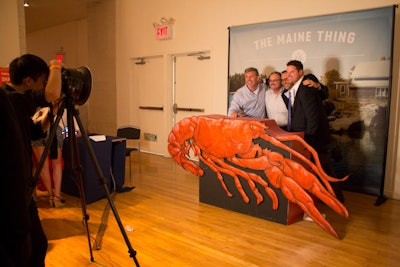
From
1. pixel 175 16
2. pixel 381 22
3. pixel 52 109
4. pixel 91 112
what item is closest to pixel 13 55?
pixel 175 16

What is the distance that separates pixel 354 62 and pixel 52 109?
11.4 feet

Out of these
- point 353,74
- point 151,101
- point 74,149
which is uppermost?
point 353,74

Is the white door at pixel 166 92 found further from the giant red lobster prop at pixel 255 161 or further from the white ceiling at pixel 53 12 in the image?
the white ceiling at pixel 53 12

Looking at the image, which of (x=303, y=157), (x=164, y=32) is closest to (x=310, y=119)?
(x=303, y=157)

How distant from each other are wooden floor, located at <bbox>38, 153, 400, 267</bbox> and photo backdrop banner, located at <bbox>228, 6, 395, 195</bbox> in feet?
1.43

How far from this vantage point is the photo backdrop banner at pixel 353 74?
3.72 meters

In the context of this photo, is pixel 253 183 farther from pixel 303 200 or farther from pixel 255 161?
pixel 303 200

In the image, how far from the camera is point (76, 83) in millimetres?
1650

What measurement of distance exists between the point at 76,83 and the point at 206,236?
175cm

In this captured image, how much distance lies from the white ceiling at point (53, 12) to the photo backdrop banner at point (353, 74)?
Answer: 5138 millimetres

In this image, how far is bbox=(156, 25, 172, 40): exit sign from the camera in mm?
5969

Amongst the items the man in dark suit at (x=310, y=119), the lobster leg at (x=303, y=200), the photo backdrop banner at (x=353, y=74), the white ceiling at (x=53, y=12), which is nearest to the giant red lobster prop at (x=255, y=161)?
the lobster leg at (x=303, y=200)

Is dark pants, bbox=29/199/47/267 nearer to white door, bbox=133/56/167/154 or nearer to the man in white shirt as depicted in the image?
the man in white shirt

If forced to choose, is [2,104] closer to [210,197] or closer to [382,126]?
[210,197]
